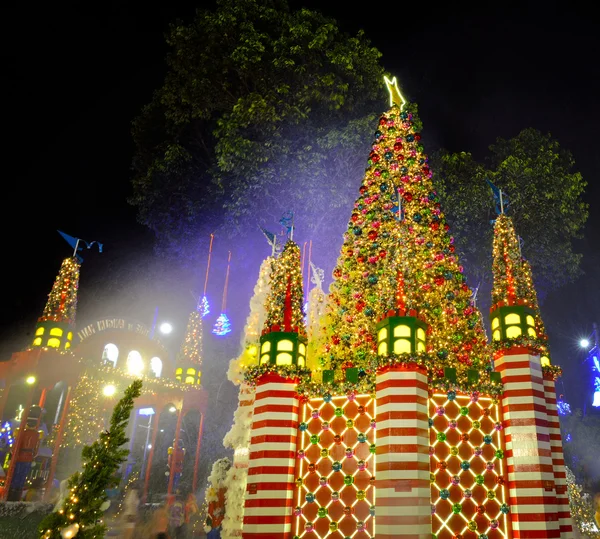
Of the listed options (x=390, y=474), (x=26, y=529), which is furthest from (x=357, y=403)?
(x=26, y=529)

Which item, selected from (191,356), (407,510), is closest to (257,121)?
(191,356)

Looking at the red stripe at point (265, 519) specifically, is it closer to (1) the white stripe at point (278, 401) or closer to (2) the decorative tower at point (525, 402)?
(1) the white stripe at point (278, 401)

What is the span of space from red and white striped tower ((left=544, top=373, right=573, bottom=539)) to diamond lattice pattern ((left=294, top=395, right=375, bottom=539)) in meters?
4.12

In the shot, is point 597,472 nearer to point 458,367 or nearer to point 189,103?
point 458,367

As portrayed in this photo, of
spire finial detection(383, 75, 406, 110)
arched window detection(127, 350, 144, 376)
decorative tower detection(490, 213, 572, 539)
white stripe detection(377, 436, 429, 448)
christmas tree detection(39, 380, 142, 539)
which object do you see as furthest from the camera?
arched window detection(127, 350, 144, 376)

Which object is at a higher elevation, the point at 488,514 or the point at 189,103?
the point at 189,103

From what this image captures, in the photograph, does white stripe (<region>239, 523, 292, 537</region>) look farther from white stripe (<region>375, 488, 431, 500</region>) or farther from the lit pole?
the lit pole

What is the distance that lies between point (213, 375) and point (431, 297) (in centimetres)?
2294

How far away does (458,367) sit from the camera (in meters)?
11.4

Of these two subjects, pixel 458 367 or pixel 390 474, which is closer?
pixel 390 474

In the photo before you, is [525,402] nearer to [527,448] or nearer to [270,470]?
[527,448]

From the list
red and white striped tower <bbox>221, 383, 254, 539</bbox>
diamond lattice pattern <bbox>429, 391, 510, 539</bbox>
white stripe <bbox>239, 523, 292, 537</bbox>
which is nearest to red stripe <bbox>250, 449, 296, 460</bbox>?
white stripe <bbox>239, 523, 292, 537</bbox>

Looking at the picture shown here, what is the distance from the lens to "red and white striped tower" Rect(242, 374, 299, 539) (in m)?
9.70

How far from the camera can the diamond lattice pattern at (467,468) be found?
31.4 feet
